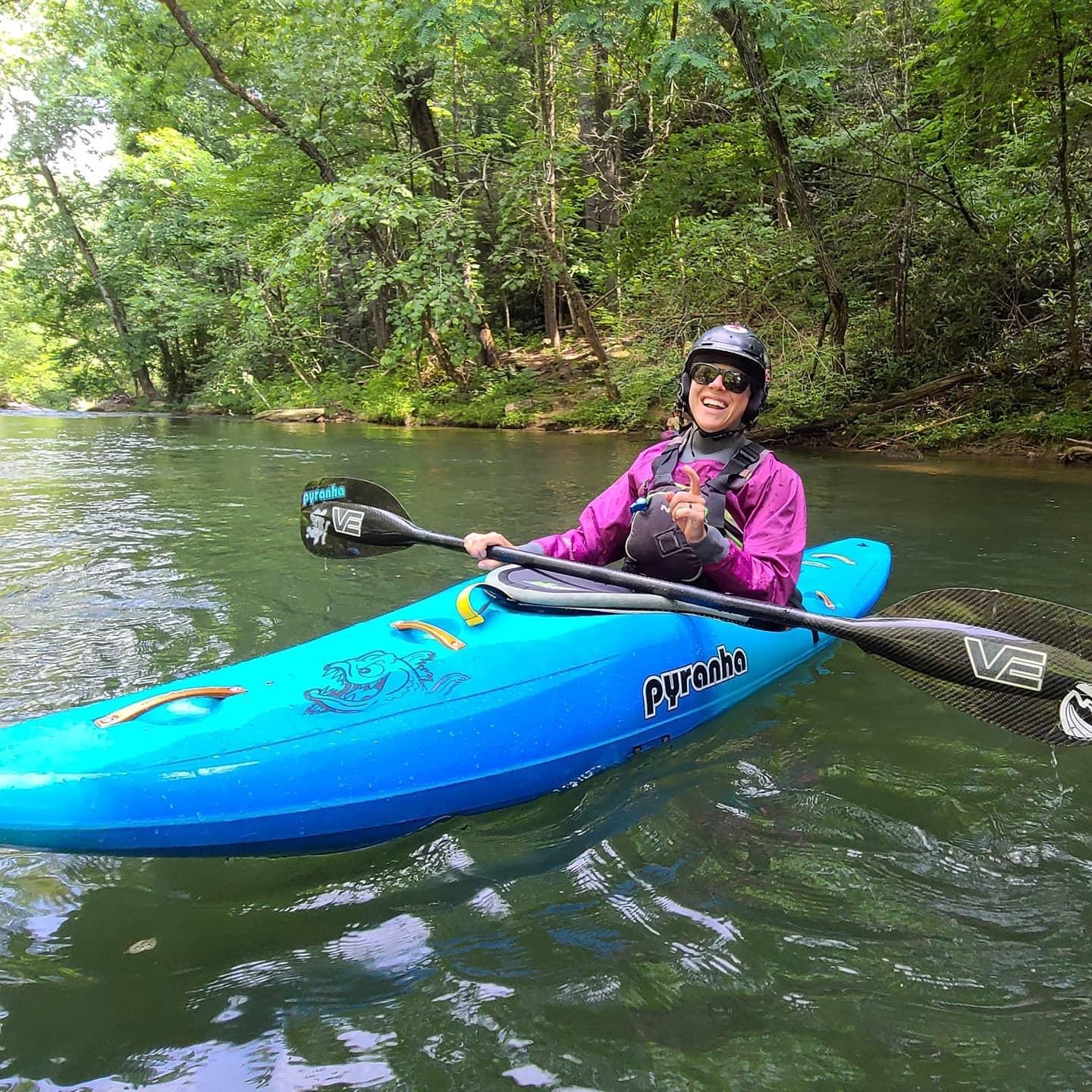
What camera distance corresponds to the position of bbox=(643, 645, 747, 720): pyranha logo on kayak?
96.4 inches

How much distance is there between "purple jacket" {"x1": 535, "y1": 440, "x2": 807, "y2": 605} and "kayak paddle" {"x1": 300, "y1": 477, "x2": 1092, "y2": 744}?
10cm

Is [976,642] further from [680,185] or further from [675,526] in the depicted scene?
[680,185]

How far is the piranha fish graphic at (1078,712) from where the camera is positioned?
204cm

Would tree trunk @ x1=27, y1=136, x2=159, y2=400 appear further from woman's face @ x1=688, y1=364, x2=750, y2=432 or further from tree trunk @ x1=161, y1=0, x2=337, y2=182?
woman's face @ x1=688, y1=364, x2=750, y2=432

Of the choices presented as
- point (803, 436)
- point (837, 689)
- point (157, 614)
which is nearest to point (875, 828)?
point (837, 689)

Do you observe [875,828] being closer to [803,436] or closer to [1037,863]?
[1037,863]

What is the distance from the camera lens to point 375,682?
2.07m

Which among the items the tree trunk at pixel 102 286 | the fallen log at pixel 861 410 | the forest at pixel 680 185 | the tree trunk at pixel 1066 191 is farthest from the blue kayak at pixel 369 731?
the tree trunk at pixel 102 286

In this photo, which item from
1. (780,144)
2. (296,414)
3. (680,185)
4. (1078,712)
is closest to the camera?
(1078,712)

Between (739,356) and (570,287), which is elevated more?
(570,287)

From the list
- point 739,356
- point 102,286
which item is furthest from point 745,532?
point 102,286

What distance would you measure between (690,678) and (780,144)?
753 centimetres

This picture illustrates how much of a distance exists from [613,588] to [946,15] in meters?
6.95

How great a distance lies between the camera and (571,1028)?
4.62 feet
